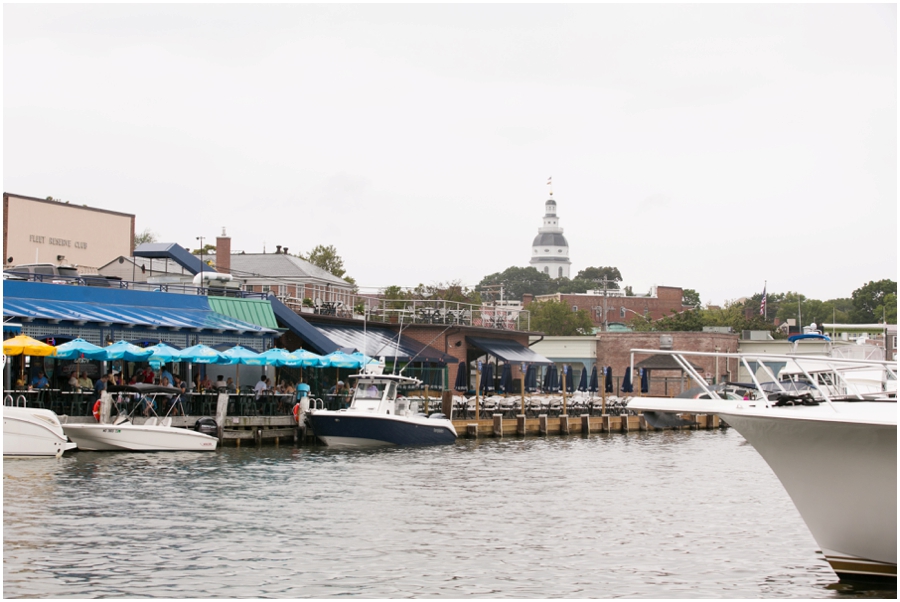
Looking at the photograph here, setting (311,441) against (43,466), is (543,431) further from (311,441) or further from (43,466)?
(43,466)

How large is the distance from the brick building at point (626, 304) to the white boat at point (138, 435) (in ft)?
335

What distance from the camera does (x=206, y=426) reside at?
119ft

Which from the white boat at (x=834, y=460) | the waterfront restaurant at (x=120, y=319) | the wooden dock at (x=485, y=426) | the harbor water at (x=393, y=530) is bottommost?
the harbor water at (x=393, y=530)

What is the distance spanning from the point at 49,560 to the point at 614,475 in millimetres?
17947

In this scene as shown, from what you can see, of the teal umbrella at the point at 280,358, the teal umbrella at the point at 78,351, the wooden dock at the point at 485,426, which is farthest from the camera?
the teal umbrella at the point at 280,358

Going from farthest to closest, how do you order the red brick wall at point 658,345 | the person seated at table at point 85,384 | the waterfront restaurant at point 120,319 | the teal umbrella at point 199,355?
the red brick wall at point 658,345 < the waterfront restaurant at point 120,319 < the teal umbrella at point 199,355 < the person seated at table at point 85,384

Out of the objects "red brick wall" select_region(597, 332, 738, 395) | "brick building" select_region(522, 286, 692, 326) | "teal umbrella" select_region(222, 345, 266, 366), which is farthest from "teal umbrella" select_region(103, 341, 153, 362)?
"brick building" select_region(522, 286, 692, 326)

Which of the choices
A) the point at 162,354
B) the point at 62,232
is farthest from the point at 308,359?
the point at 62,232

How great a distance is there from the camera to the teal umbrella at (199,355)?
3688cm

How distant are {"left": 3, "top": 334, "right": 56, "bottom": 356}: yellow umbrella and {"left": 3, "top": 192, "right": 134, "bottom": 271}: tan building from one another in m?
23.1

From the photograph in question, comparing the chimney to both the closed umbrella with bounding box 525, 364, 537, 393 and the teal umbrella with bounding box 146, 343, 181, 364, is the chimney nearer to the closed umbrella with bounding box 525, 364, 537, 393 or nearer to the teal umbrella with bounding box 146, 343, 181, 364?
the closed umbrella with bounding box 525, 364, 537, 393

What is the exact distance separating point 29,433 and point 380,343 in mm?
24824

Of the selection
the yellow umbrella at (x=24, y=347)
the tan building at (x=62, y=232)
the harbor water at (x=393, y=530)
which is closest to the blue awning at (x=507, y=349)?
the tan building at (x=62, y=232)

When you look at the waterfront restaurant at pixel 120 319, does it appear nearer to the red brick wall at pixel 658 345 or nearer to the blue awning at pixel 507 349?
the blue awning at pixel 507 349
